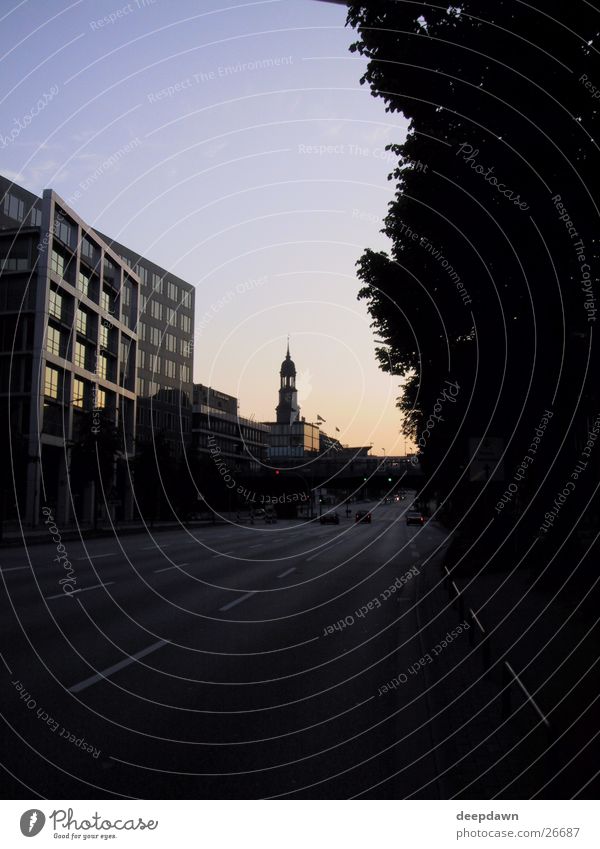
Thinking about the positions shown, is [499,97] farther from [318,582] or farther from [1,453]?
[1,453]

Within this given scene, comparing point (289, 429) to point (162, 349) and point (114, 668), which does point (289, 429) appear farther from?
point (114, 668)

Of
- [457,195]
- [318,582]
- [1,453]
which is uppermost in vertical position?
[457,195]

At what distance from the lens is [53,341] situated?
2413 inches

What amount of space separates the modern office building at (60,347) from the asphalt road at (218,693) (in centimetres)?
2584

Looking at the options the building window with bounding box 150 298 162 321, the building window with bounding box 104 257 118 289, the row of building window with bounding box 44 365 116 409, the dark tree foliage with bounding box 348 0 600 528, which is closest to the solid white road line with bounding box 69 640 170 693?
the dark tree foliage with bounding box 348 0 600 528

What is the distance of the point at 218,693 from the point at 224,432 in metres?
121

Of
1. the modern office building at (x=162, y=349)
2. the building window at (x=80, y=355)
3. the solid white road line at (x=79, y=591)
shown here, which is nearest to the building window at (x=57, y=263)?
the building window at (x=80, y=355)

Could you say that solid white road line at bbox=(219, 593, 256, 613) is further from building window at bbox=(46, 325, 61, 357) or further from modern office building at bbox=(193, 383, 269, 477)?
modern office building at bbox=(193, 383, 269, 477)

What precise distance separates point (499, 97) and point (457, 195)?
2.83 metres

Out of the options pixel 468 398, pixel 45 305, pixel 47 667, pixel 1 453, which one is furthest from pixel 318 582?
pixel 45 305

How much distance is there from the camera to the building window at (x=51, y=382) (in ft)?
198

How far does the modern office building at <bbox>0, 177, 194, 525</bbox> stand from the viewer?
56.2m

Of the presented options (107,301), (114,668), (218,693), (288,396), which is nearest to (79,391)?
(107,301)
